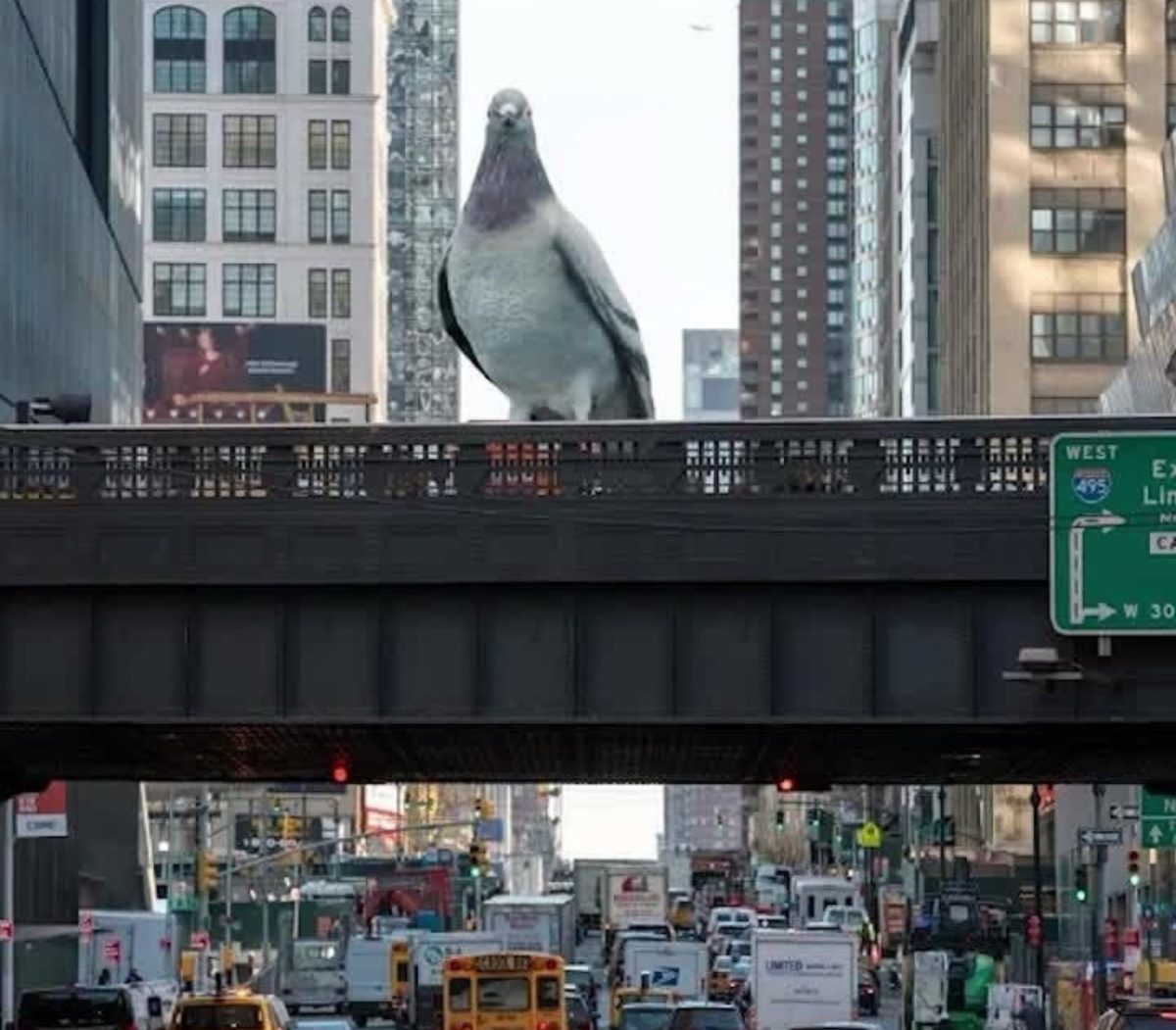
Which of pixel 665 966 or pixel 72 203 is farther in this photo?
pixel 72 203

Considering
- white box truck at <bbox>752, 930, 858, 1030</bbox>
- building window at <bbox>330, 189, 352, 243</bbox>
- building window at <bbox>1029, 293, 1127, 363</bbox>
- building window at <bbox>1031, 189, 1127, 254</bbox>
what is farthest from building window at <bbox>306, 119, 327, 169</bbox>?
white box truck at <bbox>752, 930, 858, 1030</bbox>

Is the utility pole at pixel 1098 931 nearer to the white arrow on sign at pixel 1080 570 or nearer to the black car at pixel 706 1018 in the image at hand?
the black car at pixel 706 1018

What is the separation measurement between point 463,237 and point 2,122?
25.2m

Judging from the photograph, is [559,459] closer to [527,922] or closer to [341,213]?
[527,922]

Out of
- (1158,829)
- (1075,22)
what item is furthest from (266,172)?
(1158,829)

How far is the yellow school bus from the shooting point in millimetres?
59531

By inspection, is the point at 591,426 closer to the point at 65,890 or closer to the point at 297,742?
the point at 297,742

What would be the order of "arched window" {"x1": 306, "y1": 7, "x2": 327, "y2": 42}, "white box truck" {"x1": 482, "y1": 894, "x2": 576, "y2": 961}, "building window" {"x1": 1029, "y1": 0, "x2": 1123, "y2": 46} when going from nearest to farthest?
1. "white box truck" {"x1": 482, "y1": 894, "x2": 576, "y2": 961}
2. "building window" {"x1": 1029, "y1": 0, "x2": 1123, "y2": 46}
3. "arched window" {"x1": 306, "y1": 7, "x2": 327, "y2": 42}

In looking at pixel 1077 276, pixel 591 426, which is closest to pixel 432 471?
pixel 591 426

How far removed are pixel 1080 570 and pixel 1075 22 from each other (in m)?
105

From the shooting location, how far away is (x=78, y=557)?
36188mm

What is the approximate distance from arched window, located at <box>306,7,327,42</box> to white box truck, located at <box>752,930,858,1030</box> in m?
136

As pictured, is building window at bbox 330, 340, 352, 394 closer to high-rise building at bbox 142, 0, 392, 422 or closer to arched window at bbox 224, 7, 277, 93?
high-rise building at bbox 142, 0, 392, 422

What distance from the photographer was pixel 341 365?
196 m
